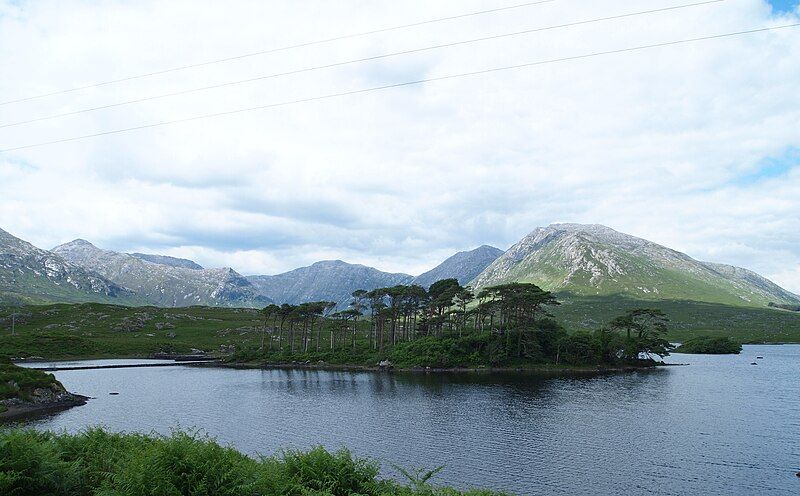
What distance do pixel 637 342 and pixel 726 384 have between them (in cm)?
4105

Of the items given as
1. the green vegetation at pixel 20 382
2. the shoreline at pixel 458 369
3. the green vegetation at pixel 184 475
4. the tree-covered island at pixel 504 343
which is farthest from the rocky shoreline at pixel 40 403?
→ the tree-covered island at pixel 504 343

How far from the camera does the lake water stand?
42594 mm

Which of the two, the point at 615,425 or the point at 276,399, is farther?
the point at 276,399

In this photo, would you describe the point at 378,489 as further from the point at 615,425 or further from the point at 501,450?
the point at 615,425

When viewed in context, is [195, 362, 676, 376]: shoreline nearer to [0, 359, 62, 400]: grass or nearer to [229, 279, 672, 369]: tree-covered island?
[229, 279, 672, 369]: tree-covered island

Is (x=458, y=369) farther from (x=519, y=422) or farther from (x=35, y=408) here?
(x=35, y=408)

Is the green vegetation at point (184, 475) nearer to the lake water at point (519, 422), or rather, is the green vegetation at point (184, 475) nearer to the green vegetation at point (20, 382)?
the lake water at point (519, 422)

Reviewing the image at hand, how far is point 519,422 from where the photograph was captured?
204 ft

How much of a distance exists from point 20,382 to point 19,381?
31cm

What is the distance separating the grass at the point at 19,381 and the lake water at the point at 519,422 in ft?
31.2

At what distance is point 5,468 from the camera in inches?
763

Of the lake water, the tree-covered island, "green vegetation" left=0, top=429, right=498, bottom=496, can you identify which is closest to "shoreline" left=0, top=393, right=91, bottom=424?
the lake water

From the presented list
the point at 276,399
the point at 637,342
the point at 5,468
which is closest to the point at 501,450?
the point at 5,468

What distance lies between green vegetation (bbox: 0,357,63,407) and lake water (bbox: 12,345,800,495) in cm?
939
